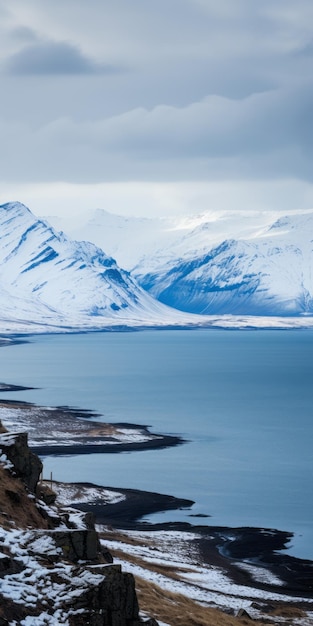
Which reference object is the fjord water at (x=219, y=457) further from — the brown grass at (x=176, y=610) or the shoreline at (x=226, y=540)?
the brown grass at (x=176, y=610)

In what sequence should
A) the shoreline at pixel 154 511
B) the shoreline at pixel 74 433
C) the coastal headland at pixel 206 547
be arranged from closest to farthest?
the coastal headland at pixel 206 547
the shoreline at pixel 154 511
the shoreline at pixel 74 433

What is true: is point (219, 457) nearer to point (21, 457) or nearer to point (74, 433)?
point (74, 433)

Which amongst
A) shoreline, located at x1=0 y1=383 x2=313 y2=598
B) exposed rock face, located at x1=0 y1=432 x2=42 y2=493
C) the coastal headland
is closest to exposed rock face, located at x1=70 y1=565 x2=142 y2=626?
exposed rock face, located at x1=0 y1=432 x2=42 y2=493

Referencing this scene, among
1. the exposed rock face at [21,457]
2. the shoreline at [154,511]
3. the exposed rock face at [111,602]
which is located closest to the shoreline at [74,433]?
the shoreline at [154,511]

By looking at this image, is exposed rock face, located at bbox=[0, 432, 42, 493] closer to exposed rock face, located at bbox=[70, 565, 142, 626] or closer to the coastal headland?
exposed rock face, located at bbox=[70, 565, 142, 626]

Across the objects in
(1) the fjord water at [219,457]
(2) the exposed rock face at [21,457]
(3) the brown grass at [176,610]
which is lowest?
(1) the fjord water at [219,457]

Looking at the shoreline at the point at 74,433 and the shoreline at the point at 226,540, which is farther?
the shoreline at the point at 74,433

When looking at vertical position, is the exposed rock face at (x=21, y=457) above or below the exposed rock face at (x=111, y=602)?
above

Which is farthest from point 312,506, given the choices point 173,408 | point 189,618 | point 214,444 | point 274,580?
point 173,408

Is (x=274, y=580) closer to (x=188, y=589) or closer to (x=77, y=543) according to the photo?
(x=188, y=589)
